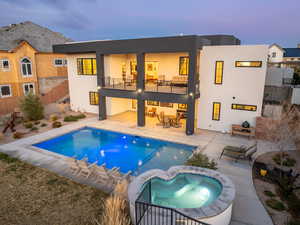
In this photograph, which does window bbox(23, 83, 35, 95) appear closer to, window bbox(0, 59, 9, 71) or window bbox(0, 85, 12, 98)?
window bbox(0, 85, 12, 98)

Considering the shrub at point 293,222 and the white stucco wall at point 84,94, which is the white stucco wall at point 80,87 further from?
the shrub at point 293,222

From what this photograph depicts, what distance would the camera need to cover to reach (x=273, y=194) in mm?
7426

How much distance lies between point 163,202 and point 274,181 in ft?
16.2

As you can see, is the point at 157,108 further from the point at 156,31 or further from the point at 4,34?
the point at 156,31

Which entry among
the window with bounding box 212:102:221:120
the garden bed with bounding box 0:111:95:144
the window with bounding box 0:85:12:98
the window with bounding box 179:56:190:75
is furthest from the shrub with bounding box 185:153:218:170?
the window with bounding box 0:85:12:98

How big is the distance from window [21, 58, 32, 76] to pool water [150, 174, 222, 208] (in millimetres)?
21927

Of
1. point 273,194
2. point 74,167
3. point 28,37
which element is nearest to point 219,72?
point 273,194

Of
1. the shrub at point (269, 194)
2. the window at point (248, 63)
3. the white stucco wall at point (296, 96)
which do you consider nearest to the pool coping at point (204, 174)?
the shrub at point (269, 194)

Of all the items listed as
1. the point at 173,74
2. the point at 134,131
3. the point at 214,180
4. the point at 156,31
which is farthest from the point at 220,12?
the point at 214,180

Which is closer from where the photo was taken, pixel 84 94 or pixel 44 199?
pixel 44 199

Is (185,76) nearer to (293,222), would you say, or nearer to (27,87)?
(293,222)

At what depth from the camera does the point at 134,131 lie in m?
15.0

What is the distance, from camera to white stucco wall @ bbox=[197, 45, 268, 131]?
13.0 m

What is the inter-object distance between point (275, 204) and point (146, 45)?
474 inches
